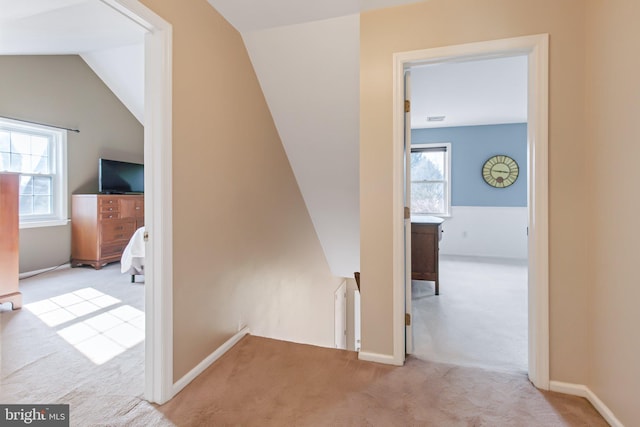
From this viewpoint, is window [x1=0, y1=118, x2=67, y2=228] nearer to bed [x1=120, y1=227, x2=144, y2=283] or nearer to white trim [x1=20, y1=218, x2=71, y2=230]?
white trim [x1=20, y1=218, x2=71, y2=230]

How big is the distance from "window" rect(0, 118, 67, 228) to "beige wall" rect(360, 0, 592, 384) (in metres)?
4.66

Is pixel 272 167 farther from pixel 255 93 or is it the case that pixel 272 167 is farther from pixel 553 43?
pixel 553 43

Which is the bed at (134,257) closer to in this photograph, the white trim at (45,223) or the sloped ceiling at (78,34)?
the white trim at (45,223)

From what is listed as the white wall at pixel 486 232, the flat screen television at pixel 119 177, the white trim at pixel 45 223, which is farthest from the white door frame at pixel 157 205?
the white wall at pixel 486 232

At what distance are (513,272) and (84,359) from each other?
5.36m

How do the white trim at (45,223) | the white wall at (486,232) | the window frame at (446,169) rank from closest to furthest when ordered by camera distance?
the white trim at (45,223), the white wall at (486,232), the window frame at (446,169)

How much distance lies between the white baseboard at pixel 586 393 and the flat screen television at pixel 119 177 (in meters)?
5.86

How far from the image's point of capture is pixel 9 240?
2871 mm

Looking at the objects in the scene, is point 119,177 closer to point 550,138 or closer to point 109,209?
point 109,209

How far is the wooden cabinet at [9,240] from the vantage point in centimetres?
283

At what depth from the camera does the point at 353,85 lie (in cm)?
255

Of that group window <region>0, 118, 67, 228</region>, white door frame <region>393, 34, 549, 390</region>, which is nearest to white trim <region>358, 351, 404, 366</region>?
white door frame <region>393, 34, 549, 390</region>

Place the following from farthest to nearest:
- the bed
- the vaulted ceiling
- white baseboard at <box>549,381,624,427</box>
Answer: the bed → the vaulted ceiling → white baseboard at <box>549,381,624,427</box>

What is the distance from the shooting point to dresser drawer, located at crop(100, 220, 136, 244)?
466cm
